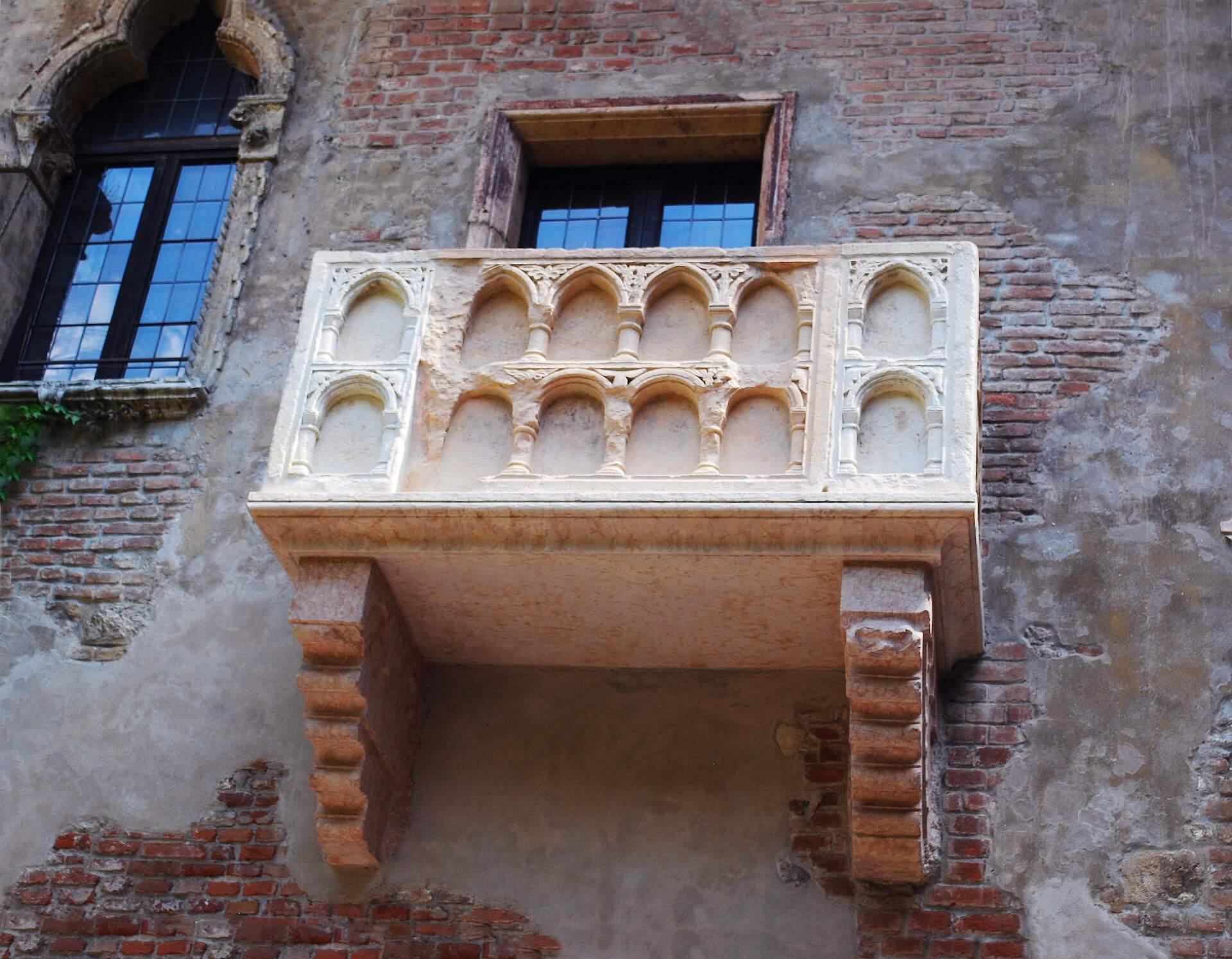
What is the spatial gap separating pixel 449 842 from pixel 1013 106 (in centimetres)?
399

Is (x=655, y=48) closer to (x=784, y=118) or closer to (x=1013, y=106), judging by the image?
(x=784, y=118)

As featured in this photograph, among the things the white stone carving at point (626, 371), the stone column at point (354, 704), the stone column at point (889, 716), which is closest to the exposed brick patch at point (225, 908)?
the stone column at point (354, 704)

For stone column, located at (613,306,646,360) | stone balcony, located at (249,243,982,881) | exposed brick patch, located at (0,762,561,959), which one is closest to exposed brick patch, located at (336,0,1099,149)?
stone balcony, located at (249,243,982,881)

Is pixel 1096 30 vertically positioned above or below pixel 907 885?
above

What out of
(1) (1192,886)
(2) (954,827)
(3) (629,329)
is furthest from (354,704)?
(1) (1192,886)

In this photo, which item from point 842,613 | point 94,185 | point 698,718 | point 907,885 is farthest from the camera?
point 94,185


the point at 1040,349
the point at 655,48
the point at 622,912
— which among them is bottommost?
the point at 622,912

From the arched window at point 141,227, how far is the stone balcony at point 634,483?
191cm

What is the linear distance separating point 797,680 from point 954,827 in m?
0.76

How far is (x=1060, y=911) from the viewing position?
5.77 metres

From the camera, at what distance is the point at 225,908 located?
20.2ft

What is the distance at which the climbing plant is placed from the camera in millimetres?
7262

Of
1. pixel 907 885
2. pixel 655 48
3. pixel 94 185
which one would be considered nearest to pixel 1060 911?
pixel 907 885

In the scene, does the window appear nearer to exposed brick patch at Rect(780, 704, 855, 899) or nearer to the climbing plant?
the climbing plant
